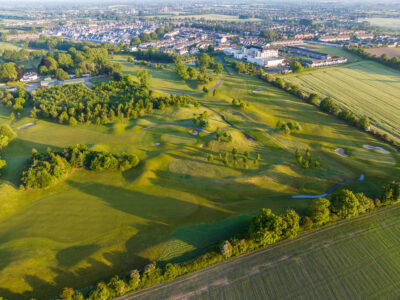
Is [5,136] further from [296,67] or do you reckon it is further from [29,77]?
[296,67]

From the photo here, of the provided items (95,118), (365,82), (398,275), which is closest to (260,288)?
(398,275)

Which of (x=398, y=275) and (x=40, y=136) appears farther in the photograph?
(x=40, y=136)

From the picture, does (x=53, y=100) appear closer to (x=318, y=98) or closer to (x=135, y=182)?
(x=135, y=182)

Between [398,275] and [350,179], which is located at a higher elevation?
[350,179]

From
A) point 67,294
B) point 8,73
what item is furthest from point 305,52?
point 67,294

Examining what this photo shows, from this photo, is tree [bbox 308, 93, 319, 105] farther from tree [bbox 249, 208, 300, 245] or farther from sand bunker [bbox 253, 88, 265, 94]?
tree [bbox 249, 208, 300, 245]

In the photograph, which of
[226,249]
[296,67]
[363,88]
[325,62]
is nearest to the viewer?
[226,249]

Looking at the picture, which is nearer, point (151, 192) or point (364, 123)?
point (151, 192)
